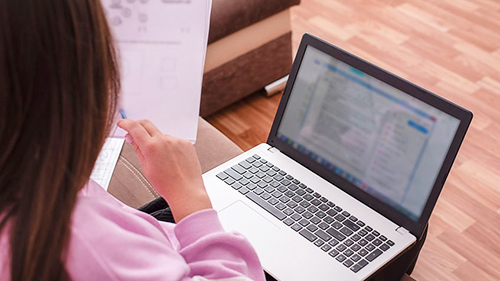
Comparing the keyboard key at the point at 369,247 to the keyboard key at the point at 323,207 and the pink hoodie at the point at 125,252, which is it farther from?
the pink hoodie at the point at 125,252

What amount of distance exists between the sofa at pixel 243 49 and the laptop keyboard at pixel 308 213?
81 centimetres

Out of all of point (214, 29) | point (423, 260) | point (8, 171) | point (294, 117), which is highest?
point (8, 171)

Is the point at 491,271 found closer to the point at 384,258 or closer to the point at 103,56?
the point at 384,258

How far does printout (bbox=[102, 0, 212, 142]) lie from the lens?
0.84 m

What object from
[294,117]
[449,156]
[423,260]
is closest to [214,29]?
[294,117]

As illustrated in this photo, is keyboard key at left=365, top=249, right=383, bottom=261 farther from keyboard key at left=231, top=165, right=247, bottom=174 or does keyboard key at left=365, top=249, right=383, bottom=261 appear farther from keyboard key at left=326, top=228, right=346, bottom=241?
keyboard key at left=231, top=165, right=247, bottom=174

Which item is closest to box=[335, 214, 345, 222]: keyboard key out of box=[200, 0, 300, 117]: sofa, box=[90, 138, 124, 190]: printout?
box=[90, 138, 124, 190]: printout

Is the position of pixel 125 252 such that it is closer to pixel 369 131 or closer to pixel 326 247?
pixel 326 247

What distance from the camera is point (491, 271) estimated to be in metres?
1.41

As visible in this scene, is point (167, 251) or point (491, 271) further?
point (491, 271)

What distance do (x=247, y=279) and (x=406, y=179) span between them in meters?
0.39

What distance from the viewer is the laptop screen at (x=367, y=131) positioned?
2.71ft

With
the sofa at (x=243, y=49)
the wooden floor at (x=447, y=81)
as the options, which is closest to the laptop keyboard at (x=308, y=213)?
the wooden floor at (x=447, y=81)

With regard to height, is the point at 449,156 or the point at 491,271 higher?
the point at 449,156
